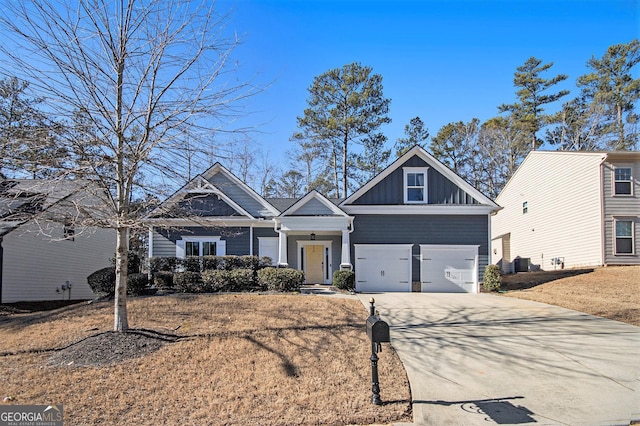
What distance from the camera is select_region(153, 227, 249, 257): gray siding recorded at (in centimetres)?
1820

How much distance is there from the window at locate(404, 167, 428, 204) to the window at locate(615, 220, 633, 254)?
8.91 metres

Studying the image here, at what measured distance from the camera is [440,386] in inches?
270

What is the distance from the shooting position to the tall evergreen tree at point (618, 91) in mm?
32219

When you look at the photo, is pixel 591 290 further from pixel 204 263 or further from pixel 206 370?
pixel 206 370

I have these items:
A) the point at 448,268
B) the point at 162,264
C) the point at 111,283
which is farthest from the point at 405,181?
the point at 111,283

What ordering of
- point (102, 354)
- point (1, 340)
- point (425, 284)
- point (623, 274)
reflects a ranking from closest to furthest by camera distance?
point (102, 354), point (1, 340), point (623, 274), point (425, 284)

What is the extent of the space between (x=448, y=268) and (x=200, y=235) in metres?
10.5

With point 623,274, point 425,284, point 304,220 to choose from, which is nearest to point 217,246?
point 304,220

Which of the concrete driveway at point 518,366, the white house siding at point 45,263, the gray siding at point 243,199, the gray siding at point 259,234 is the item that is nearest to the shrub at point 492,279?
the concrete driveway at point 518,366

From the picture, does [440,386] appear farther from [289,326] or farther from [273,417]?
[289,326]

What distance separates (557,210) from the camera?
22609 mm

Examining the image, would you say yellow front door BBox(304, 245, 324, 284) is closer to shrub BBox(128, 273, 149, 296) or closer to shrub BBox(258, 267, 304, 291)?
shrub BBox(258, 267, 304, 291)

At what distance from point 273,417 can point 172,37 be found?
273 inches

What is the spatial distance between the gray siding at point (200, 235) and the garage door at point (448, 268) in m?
7.57
